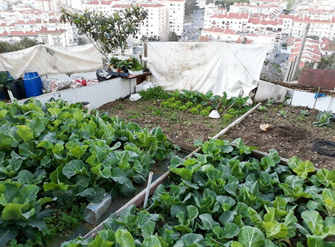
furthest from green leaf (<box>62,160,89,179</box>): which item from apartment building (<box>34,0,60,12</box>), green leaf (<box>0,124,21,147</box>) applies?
apartment building (<box>34,0,60,12</box>)

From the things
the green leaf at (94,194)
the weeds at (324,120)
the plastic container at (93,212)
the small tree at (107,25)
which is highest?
the small tree at (107,25)

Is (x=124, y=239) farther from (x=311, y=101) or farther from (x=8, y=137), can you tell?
(x=311, y=101)

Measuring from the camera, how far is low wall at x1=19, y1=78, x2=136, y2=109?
6137mm

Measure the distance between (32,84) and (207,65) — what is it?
17.2 ft

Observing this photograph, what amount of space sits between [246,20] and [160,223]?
34.7 metres

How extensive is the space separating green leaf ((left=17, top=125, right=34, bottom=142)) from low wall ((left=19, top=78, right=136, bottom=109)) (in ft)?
8.27

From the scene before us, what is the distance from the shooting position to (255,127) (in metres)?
5.64

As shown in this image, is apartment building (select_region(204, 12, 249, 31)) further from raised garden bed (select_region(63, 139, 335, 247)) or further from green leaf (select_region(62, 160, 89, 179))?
green leaf (select_region(62, 160, 89, 179))

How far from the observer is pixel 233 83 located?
7363mm

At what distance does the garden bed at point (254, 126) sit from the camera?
4.67m

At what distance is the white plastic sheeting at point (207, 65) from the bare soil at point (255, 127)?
→ 1271 millimetres

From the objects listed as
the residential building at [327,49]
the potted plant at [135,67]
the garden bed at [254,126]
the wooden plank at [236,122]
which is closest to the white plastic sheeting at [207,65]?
the potted plant at [135,67]

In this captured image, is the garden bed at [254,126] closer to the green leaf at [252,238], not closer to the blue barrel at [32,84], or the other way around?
the blue barrel at [32,84]

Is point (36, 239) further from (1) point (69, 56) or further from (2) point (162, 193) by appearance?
(1) point (69, 56)
